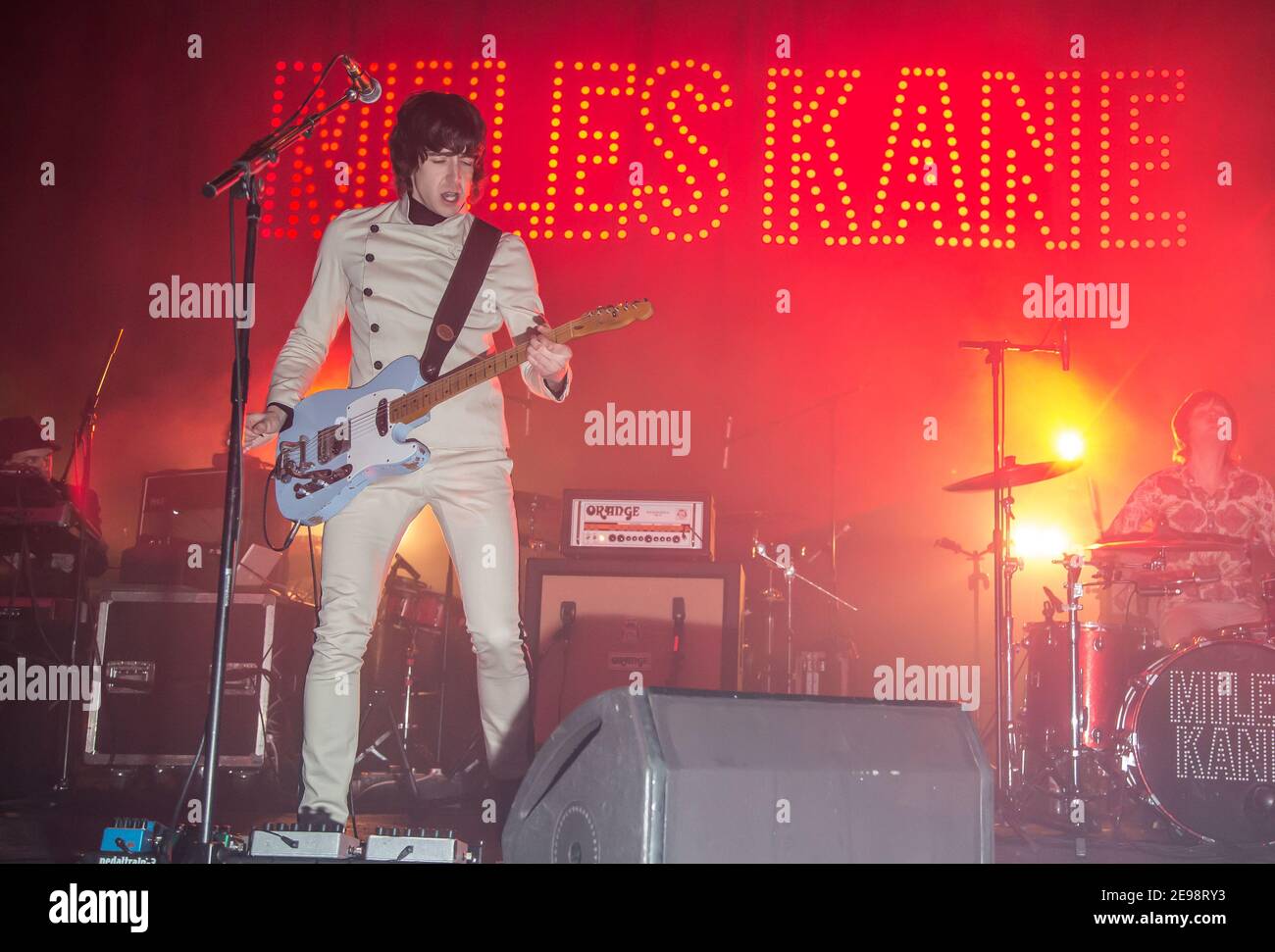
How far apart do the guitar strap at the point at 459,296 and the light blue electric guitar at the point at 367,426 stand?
0.05 meters

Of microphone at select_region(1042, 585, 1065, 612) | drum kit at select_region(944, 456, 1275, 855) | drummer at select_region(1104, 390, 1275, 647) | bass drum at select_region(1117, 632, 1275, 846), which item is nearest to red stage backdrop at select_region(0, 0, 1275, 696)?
drummer at select_region(1104, 390, 1275, 647)

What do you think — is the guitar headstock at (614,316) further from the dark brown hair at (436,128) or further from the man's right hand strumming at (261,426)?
the man's right hand strumming at (261,426)

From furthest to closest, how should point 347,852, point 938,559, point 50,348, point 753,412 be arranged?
point 938,559, point 753,412, point 50,348, point 347,852

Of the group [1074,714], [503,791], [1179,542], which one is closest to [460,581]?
[503,791]

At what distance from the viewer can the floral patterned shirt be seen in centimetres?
480

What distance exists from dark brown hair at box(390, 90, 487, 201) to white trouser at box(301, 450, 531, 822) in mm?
916

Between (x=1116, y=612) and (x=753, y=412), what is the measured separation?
7.48 ft

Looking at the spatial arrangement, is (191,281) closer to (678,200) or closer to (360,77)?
(678,200)

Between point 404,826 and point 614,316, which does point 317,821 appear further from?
point 614,316

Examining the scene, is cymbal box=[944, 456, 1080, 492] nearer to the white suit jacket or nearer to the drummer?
the drummer

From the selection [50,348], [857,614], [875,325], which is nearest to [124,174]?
[50,348]

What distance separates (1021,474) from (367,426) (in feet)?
8.89

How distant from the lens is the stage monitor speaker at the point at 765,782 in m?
1.86
